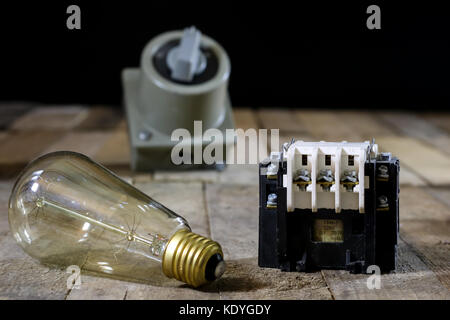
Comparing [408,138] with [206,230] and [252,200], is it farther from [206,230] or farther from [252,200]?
[206,230]

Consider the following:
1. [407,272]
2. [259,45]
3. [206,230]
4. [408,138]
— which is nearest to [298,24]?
[259,45]

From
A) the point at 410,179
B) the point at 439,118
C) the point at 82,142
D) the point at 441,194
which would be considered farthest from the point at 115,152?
the point at 439,118

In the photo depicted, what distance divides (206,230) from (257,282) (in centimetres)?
44

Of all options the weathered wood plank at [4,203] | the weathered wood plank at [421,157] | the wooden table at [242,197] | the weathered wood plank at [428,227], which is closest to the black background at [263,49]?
the wooden table at [242,197]

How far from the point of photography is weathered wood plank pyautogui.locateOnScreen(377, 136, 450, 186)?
2.64 metres

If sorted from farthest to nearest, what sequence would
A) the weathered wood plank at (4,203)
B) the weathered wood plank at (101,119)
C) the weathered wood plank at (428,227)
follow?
the weathered wood plank at (101,119)
the weathered wood plank at (4,203)
the weathered wood plank at (428,227)

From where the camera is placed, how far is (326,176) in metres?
1.48

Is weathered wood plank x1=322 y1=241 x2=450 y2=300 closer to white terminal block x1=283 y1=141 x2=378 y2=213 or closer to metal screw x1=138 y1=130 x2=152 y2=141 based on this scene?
white terminal block x1=283 y1=141 x2=378 y2=213

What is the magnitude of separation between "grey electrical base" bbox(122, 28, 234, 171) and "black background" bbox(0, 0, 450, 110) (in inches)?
57.3

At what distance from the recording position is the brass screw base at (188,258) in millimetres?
1394

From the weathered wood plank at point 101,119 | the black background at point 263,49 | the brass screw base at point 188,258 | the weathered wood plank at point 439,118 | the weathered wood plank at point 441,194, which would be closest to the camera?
the brass screw base at point 188,258

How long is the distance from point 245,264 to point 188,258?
27cm

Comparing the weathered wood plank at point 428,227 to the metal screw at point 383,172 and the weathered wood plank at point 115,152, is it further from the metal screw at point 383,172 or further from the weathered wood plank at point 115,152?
the weathered wood plank at point 115,152

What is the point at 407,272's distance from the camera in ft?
5.15
